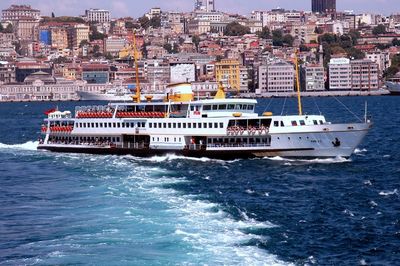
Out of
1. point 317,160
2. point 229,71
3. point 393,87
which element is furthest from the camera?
point 229,71

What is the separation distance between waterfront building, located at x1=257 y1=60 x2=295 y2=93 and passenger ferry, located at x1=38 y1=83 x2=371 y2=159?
452ft

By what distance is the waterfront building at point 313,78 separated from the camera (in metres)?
188

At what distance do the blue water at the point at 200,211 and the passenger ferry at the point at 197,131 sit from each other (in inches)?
28.9

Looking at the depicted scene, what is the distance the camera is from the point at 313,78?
18888 centimetres

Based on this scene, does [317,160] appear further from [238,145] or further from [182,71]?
[182,71]

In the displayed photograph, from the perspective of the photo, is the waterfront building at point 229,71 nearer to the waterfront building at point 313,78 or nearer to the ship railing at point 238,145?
the waterfront building at point 313,78

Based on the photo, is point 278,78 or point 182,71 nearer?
point 278,78

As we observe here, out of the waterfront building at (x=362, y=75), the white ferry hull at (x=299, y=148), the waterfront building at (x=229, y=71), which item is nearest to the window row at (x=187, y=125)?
the white ferry hull at (x=299, y=148)

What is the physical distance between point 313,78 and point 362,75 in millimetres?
10288

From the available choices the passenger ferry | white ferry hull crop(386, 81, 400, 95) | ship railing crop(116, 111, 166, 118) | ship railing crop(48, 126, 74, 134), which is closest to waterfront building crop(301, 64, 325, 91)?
white ferry hull crop(386, 81, 400, 95)

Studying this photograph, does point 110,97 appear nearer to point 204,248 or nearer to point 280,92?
point 280,92

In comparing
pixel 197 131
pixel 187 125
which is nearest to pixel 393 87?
pixel 187 125

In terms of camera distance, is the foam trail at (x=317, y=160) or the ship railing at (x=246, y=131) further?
the ship railing at (x=246, y=131)

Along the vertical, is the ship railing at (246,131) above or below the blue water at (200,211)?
above
